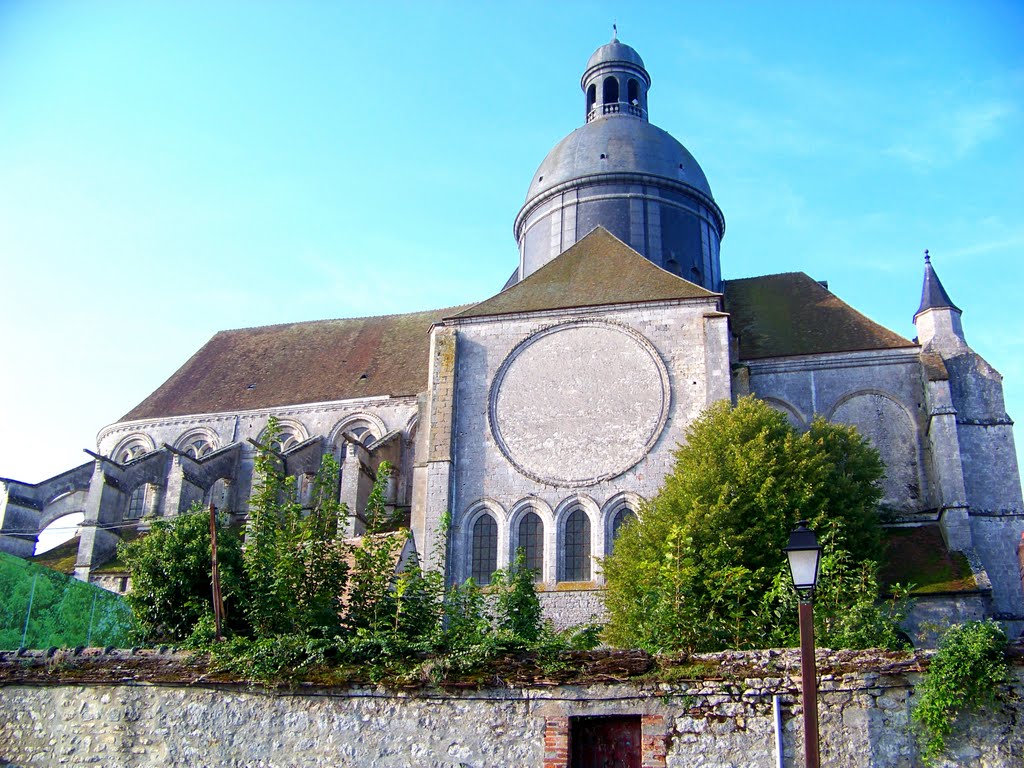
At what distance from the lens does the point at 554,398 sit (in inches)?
945

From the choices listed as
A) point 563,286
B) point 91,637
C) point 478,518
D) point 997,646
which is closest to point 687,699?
point 997,646

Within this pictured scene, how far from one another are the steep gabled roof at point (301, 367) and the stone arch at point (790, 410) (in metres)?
10.3

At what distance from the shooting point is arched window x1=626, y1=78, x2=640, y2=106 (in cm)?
3428

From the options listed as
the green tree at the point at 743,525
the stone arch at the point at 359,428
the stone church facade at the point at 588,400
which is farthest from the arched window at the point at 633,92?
the green tree at the point at 743,525

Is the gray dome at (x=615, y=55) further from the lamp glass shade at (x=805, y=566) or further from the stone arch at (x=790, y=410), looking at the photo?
the lamp glass shade at (x=805, y=566)

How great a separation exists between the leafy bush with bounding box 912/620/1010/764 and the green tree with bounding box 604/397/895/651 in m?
4.70

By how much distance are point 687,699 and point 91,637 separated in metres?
10.7

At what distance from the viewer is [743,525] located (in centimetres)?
1945

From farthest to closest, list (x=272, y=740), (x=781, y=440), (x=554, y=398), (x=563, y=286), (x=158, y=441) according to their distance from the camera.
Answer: (x=158, y=441) < (x=563, y=286) < (x=554, y=398) < (x=781, y=440) < (x=272, y=740)

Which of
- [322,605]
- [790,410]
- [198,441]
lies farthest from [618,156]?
[322,605]

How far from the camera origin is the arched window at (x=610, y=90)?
3422 cm

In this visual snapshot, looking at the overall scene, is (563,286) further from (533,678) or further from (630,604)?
(533,678)

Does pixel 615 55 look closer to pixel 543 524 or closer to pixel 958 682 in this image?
pixel 543 524

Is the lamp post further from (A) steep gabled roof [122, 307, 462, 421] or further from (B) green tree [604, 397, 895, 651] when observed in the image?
(A) steep gabled roof [122, 307, 462, 421]
